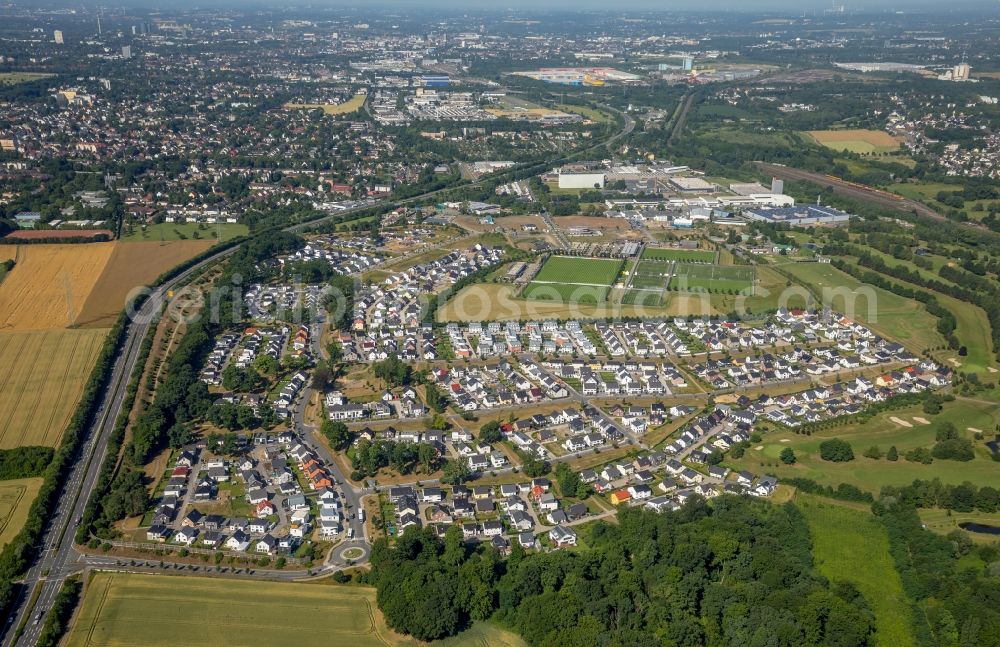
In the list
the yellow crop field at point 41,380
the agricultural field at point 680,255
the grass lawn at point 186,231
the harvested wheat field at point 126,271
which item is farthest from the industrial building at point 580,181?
the yellow crop field at point 41,380

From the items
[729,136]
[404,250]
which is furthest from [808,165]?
[404,250]

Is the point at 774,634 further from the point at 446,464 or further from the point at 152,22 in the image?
the point at 152,22

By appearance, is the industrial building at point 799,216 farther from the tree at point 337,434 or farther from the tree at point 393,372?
the tree at point 337,434

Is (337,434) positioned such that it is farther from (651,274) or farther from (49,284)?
(651,274)

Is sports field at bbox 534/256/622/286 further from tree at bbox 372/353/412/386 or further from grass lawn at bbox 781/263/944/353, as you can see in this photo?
tree at bbox 372/353/412/386

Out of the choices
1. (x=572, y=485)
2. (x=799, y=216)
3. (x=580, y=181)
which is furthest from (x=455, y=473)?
(x=580, y=181)

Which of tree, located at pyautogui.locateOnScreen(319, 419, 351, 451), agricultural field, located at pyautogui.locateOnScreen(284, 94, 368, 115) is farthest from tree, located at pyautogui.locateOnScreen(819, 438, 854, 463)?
agricultural field, located at pyautogui.locateOnScreen(284, 94, 368, 115)
